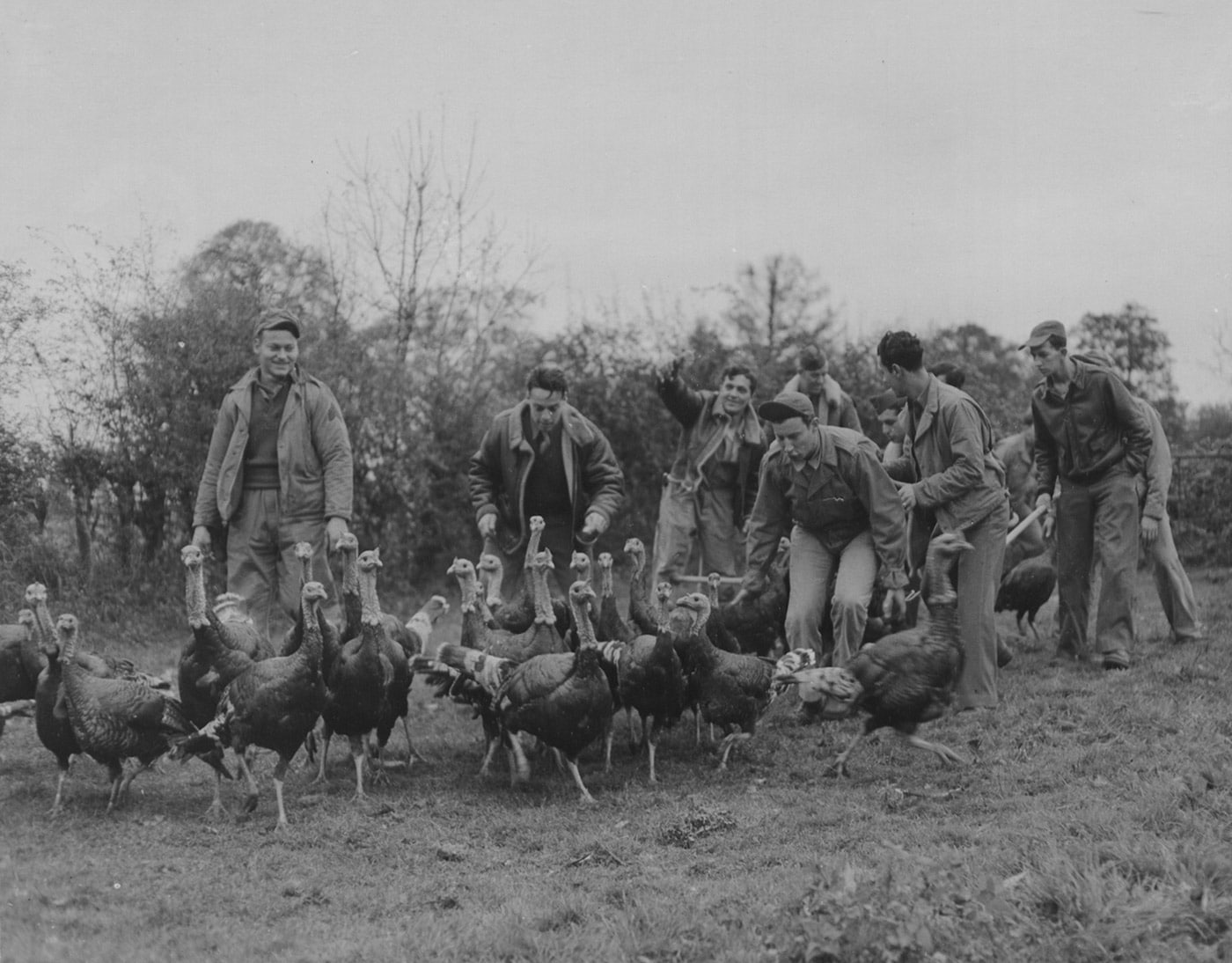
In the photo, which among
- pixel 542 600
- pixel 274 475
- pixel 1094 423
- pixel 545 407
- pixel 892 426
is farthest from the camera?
pixel 892 426

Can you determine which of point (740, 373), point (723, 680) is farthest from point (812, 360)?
point (723, 680)

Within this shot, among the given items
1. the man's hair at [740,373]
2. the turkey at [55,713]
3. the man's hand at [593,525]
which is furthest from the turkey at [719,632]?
the turkey at [55,713]

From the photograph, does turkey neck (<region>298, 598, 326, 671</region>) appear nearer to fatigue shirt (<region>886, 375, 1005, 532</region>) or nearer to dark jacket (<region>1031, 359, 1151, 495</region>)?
fatigue shirt (<region>886, 375, 1005, 532</region>)

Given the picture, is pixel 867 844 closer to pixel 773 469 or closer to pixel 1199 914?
pixel 1199 914

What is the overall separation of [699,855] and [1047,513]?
18.4ft

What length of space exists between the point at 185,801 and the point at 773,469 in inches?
163

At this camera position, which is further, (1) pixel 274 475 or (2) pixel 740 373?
(2) pixel 740 373

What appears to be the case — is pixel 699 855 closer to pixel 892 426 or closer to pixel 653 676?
pixel 653 676

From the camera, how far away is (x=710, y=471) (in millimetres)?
10258

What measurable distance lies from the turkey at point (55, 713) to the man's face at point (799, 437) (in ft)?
14.5

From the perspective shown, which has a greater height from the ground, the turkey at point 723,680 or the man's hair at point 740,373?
the man's hair at point 740,373

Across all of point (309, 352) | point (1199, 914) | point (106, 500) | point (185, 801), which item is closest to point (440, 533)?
point (309, 352)

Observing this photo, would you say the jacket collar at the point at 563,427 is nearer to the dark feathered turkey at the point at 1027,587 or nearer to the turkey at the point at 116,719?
the turkey at the point at 116,719

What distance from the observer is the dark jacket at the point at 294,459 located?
8.30m
